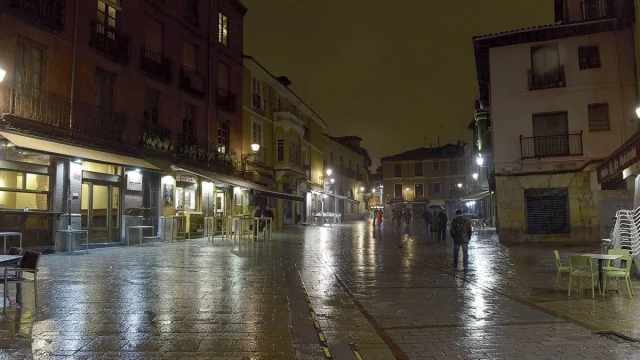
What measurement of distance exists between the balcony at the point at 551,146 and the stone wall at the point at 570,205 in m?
1.09

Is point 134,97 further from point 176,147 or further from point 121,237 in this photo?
point 121,237

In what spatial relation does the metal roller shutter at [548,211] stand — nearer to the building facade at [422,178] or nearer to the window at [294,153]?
the window at [294,153]

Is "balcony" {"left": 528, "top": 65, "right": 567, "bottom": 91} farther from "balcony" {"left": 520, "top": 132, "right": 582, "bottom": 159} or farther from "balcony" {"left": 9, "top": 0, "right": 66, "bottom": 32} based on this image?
"balcony" {"left": 9, "top": 0, "right": 66, "bottom": 32}

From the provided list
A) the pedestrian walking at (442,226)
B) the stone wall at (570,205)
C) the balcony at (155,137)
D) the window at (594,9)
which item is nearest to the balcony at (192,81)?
the balcony at (155,137)

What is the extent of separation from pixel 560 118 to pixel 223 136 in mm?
17611

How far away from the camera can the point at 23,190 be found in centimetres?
1377

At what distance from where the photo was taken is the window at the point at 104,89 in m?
17.4

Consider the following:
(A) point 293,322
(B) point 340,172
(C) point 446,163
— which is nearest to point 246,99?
(A) point 293,322

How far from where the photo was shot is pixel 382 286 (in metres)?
9.30

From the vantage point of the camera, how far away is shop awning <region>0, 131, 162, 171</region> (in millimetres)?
12578

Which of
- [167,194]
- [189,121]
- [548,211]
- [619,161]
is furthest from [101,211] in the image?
[548,211]

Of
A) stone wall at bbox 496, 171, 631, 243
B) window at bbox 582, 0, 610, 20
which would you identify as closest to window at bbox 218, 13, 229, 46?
stone wall at bbox 496, 171, 631, 243

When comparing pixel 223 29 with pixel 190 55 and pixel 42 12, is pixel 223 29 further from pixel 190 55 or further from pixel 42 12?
pixel 42 12

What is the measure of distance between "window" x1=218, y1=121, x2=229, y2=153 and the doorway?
9.17 m
